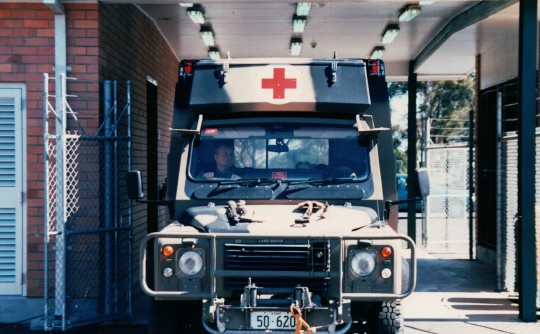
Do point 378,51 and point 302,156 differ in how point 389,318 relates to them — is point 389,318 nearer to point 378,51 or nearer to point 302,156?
point 302,156

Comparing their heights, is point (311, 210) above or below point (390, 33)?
below

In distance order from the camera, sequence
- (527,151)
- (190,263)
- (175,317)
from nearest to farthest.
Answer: (190,263), (175,317), (527,151)

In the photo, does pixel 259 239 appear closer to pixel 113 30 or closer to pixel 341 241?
pixel 341 241

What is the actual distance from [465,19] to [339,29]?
2529 millimetres

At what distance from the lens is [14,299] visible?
800 cm

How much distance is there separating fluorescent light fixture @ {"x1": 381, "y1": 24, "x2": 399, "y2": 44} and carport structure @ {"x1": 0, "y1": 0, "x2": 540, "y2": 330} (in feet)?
0.13

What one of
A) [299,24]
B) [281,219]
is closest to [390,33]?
[299,24]

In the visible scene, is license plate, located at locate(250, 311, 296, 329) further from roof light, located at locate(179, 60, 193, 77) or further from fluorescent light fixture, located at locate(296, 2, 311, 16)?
fluorescent light fixture, located at locate(296, 2, 311, 16)

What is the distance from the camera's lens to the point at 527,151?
26.1ft

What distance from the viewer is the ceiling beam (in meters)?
8.92

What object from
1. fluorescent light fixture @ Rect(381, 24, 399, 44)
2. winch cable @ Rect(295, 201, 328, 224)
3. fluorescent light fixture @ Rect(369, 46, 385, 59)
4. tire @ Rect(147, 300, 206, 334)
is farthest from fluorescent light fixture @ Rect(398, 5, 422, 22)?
tire @ Rect(147, 300, 206, 334)

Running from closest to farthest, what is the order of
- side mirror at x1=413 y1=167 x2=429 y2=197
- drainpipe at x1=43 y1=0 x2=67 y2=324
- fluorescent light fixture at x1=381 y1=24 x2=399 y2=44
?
side mirror at x1=413 y1=167 x2=429 y2=197
drainpipe at x1=43 y1=0 x2=67 y2=324
fluorescent light fixture at x1=381 y1=24 x2=399 y2=44

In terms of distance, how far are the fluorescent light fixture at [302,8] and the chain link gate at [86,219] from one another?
3.15 meters

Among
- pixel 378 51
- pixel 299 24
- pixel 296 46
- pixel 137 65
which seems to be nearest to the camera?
pixel 137 65
